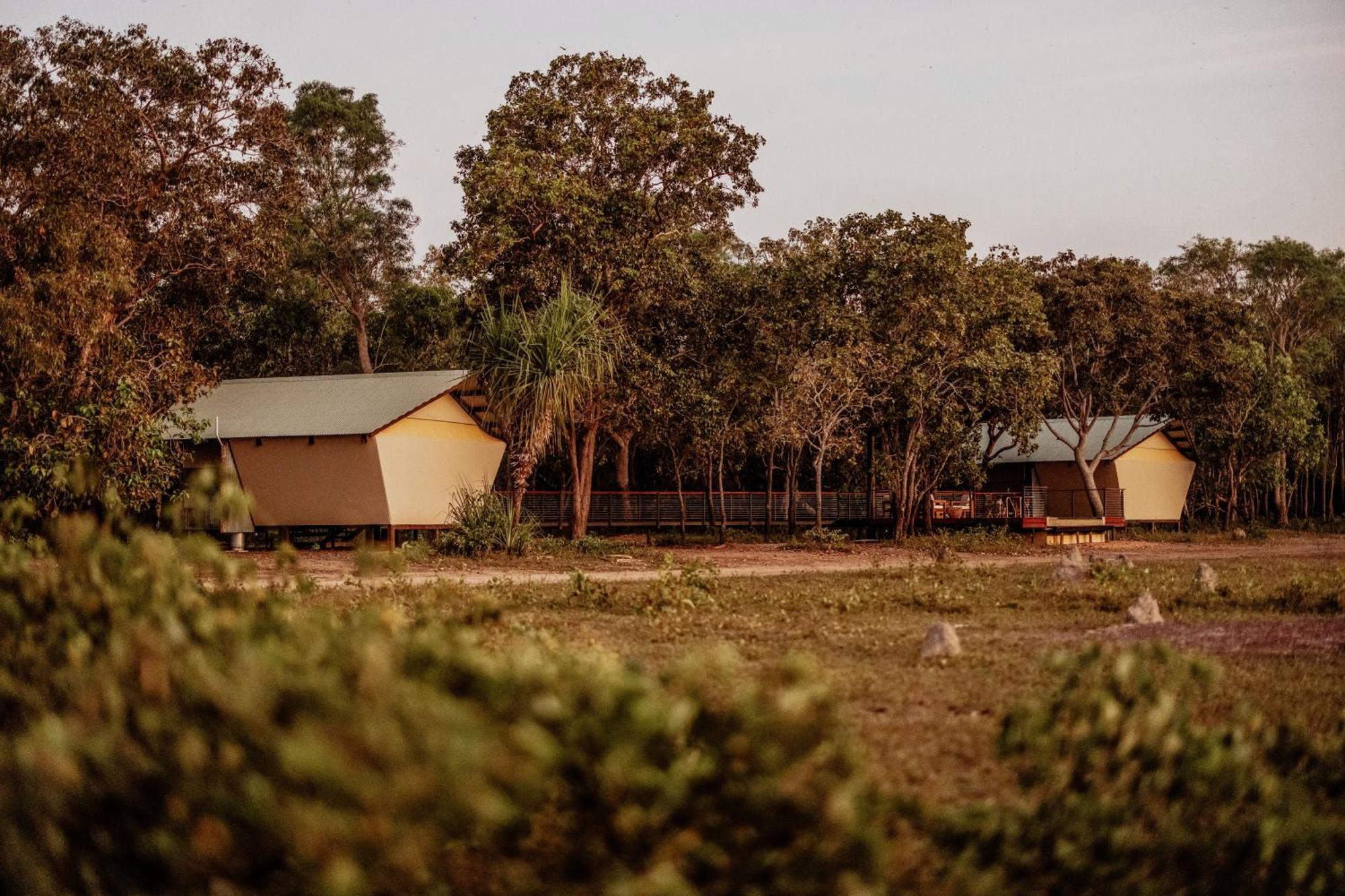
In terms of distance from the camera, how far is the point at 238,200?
28.1 meters

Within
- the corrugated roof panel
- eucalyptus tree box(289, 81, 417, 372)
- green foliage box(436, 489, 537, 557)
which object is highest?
eucalyptus tree box(289, 81, 417, 372)

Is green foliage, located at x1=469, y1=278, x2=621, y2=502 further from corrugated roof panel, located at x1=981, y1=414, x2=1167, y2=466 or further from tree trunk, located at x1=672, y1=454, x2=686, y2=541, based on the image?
corrugated roof panel, located at x1=981, y1=414, x2=1167, y2=466

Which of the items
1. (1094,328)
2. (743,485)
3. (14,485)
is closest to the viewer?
(14,485)

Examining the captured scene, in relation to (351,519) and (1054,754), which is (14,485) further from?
(1054,754)

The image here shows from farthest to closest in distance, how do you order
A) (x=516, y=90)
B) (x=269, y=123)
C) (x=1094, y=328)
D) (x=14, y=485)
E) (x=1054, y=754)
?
(x=1094, y=328), (x=516, y=90), (x=269, y=123), (x=14, y=485), (x=1054, y=754)

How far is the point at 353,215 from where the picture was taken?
164ft

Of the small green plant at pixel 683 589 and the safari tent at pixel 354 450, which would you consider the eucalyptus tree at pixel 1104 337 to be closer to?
the safari tent at pixel 354 450

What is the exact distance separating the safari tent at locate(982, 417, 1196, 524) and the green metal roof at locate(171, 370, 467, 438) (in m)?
24.1

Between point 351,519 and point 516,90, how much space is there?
11106 millimetres

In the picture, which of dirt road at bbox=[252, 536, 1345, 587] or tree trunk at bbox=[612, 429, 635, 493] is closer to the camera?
dirt road at bbox=[252, 536, 1345, 587]

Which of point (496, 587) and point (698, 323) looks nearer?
point (496, 587)

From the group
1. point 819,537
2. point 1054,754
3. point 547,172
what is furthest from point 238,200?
point 1054,754

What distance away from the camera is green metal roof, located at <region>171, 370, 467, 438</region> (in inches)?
1110

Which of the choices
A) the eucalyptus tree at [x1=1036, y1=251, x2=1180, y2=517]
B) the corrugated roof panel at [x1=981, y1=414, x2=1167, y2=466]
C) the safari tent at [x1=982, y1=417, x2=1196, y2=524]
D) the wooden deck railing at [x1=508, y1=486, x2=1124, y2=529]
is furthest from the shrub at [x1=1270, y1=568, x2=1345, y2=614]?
the safari tent at [x1=982, y1=417, x2=1196, y2=524]
